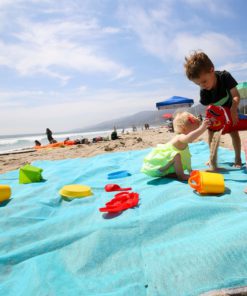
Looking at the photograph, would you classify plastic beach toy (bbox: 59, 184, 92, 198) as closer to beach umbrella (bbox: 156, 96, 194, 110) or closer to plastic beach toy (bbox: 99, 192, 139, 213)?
plastic beach toy (bbox: 99, 192, 139, 213)

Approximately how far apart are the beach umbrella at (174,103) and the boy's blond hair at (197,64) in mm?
14324

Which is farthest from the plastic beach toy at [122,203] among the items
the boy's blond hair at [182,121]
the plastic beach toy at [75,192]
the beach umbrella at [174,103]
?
the beach umbrella at [174,103]

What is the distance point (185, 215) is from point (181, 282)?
727 mm

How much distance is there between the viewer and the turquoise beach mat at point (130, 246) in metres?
1.30

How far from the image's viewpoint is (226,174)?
10.7 ft

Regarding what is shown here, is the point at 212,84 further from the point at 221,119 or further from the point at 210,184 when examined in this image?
the point at 210,184

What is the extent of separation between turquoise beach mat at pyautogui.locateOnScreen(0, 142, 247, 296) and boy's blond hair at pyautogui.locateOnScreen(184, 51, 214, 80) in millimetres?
1447

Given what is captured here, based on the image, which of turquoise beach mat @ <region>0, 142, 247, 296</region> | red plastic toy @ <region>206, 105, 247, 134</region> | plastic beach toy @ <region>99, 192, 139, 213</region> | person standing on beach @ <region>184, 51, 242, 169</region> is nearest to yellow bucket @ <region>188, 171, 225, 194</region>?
turquoise beach mat @ <region>0, 142, 247, 296</region>

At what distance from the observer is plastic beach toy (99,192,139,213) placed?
2345 millimetres

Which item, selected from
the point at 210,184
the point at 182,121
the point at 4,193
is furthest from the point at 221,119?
the point at 4,193

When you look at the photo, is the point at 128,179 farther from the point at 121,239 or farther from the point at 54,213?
the point at 121,239

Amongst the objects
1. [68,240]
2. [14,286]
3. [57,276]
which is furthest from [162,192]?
[14,286]

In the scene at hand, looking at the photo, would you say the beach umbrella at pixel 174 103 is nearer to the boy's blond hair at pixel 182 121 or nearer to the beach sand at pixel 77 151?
the beach sand at pixel 77 151

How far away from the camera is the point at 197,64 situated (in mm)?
3234
